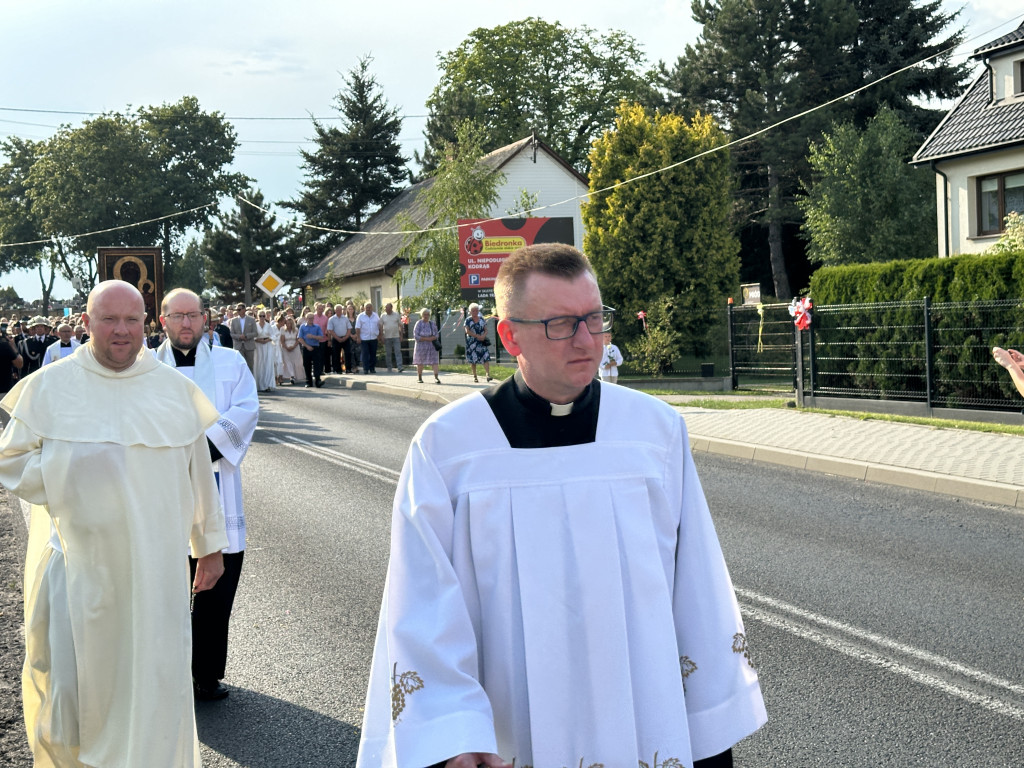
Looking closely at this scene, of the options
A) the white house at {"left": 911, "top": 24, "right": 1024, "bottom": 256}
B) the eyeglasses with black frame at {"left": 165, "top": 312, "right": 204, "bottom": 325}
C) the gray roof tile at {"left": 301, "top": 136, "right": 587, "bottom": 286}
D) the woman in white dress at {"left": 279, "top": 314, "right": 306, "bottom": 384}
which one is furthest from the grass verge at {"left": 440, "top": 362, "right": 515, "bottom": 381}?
the eyeglasses with black frame at {"left": 165, "top": 312, "right": 204, "bottom": 325}

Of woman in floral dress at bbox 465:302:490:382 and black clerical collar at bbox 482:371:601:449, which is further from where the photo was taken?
woman in floral dress at bbox 465:302:490:382

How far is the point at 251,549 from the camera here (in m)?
8.89

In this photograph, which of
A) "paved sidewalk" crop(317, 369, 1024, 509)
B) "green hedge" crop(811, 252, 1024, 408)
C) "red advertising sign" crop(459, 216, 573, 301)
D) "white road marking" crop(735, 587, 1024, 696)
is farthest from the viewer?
"red advertising sign" crop(459, 216, 573, 301)

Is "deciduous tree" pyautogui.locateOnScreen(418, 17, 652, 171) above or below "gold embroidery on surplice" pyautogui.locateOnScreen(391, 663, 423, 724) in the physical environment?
above

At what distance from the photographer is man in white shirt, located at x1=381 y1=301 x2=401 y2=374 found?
29.8m

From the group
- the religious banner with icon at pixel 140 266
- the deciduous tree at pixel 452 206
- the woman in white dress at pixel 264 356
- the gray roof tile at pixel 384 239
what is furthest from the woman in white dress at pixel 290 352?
the gray roof tile at pixel 384 239

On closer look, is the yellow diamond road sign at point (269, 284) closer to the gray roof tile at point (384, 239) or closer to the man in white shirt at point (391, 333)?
the man in white shirt at point (391, 333)

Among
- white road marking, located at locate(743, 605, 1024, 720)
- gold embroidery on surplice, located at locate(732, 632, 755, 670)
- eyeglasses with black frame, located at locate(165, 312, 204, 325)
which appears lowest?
white road marking, located at locate(743, 605, 1024, 720)

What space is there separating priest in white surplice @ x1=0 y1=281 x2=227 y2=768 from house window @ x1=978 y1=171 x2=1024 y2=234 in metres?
29.9

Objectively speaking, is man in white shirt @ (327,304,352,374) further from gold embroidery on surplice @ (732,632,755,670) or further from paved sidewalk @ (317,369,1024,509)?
gold embroidery on surplice @ (732,632,755,670)

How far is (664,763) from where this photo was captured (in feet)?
8.09

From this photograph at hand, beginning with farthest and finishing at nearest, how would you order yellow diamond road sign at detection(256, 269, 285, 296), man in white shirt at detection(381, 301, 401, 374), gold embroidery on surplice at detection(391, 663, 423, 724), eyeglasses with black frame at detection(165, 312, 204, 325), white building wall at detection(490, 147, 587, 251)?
white building wall at detection(490, 147, 587, 251) → yellow diamond road sign at detection(256, 269, 285, 296) → man in white shirt at detection(381, 301, 401, 374) → eyeglasses with black frame at detection(165, 312, 204, 325) → gold embroidery on surplice at detection(391, 663, 423, 724)

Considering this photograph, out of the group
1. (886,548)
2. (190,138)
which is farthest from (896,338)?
(190,138)

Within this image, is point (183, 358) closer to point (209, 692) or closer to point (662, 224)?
point (209, 692)
